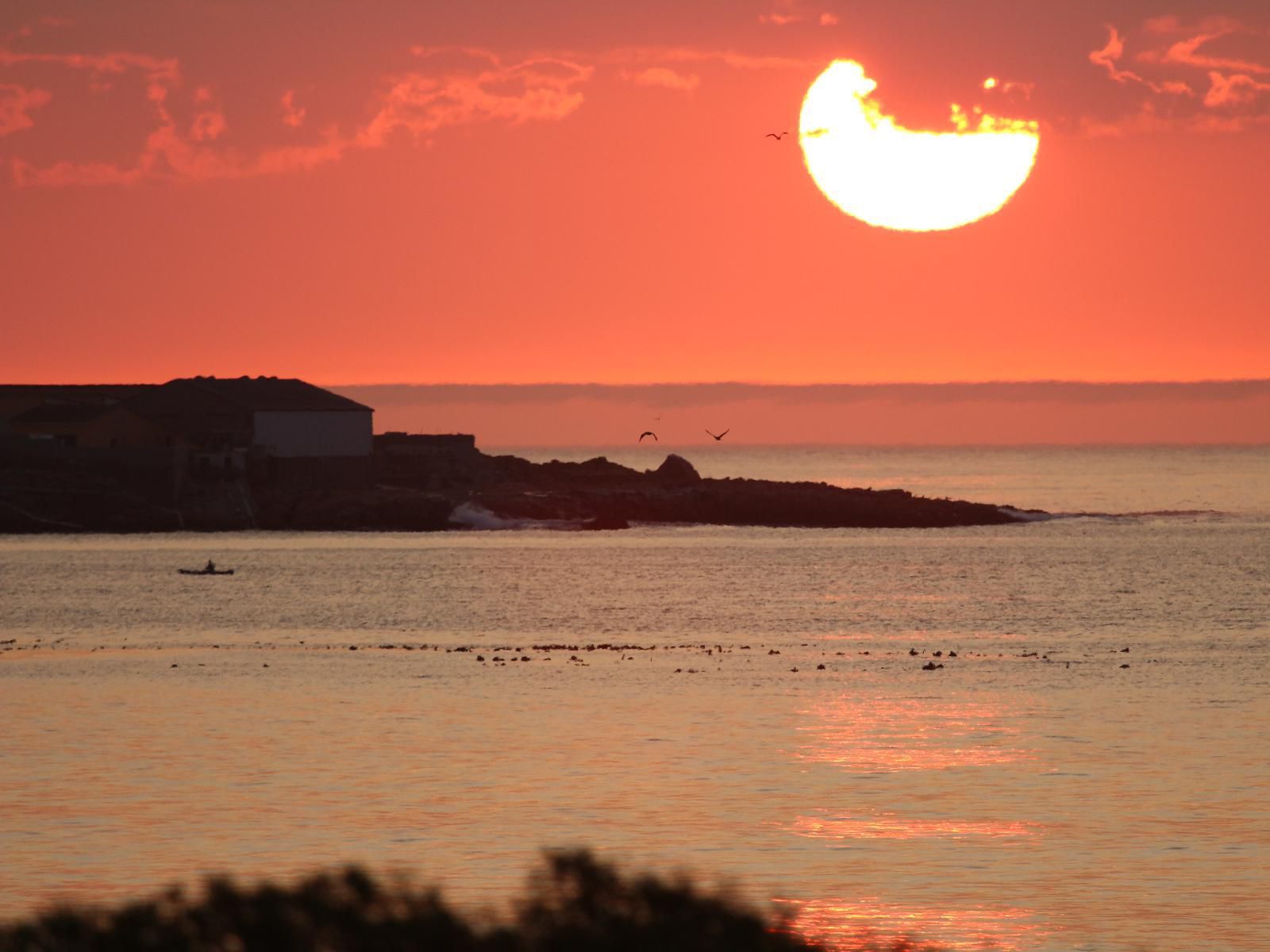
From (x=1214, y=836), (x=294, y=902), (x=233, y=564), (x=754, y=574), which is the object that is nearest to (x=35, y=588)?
(x=233, y=564)

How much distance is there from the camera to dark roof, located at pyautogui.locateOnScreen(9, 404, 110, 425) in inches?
5773

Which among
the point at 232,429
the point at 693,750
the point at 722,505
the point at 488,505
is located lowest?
the point at 693,750

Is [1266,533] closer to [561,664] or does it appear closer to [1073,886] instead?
[561,664]

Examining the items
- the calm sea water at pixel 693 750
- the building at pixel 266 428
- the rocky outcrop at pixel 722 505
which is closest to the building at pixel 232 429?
the building at pixel 266 428

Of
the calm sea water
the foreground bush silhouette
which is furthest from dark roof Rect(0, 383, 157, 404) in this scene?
the foreground bush silhouette

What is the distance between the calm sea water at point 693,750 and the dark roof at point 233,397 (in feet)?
193

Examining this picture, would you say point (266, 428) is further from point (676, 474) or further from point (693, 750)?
point (693, 750)

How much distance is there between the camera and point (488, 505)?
518 feet

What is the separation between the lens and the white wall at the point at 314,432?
144750 millimetres

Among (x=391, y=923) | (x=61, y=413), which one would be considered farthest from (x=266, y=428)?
(x=391, y=923)

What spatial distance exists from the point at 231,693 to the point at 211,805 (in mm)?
17209

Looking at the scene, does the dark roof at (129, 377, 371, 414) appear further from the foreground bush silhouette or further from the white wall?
the foreground bush silhouette

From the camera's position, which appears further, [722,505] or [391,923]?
[722,505]

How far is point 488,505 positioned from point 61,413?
3351 cm
